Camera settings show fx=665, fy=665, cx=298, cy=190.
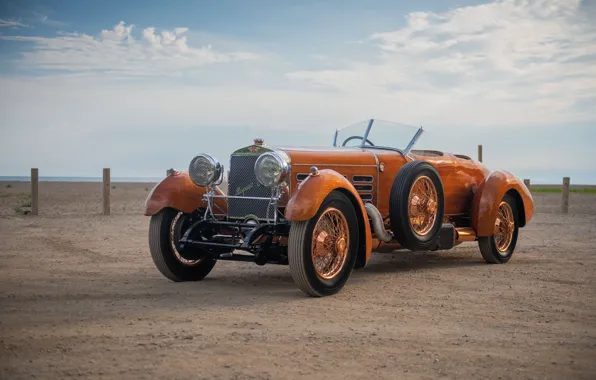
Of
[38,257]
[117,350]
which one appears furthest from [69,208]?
[117,350]

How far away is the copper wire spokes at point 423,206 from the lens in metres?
8.28

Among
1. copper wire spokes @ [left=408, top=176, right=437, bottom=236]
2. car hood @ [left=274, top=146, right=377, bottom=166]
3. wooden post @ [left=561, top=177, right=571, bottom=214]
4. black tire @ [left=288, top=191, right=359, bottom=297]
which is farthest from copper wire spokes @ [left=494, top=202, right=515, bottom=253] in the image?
wooden post @ [left=561, top=177, right=571, bottom=214]

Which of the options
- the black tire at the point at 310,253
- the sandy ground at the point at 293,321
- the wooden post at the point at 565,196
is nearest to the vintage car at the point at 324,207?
the black tire at the point at 310,253

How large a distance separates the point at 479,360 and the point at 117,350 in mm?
2551

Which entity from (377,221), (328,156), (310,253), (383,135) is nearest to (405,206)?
(377,221)

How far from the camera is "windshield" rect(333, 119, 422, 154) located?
9141 mm

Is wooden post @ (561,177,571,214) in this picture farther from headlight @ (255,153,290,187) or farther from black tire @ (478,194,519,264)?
headlight @ (255,153,290,187)

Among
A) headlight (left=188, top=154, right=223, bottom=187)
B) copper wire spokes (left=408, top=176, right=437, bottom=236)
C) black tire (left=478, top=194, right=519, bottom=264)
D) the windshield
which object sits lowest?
black tire (left=478, top=194, right=519, bottom=264)

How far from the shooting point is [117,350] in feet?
15.6

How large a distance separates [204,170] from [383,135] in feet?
9.01

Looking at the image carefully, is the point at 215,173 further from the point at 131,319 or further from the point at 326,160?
the point at 131,319

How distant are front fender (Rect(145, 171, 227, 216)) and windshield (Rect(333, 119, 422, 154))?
223 centimetres

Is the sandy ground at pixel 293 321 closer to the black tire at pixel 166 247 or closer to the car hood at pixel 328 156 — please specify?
the black tire at pixel 166 247

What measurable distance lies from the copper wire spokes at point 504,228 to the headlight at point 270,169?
421cm
